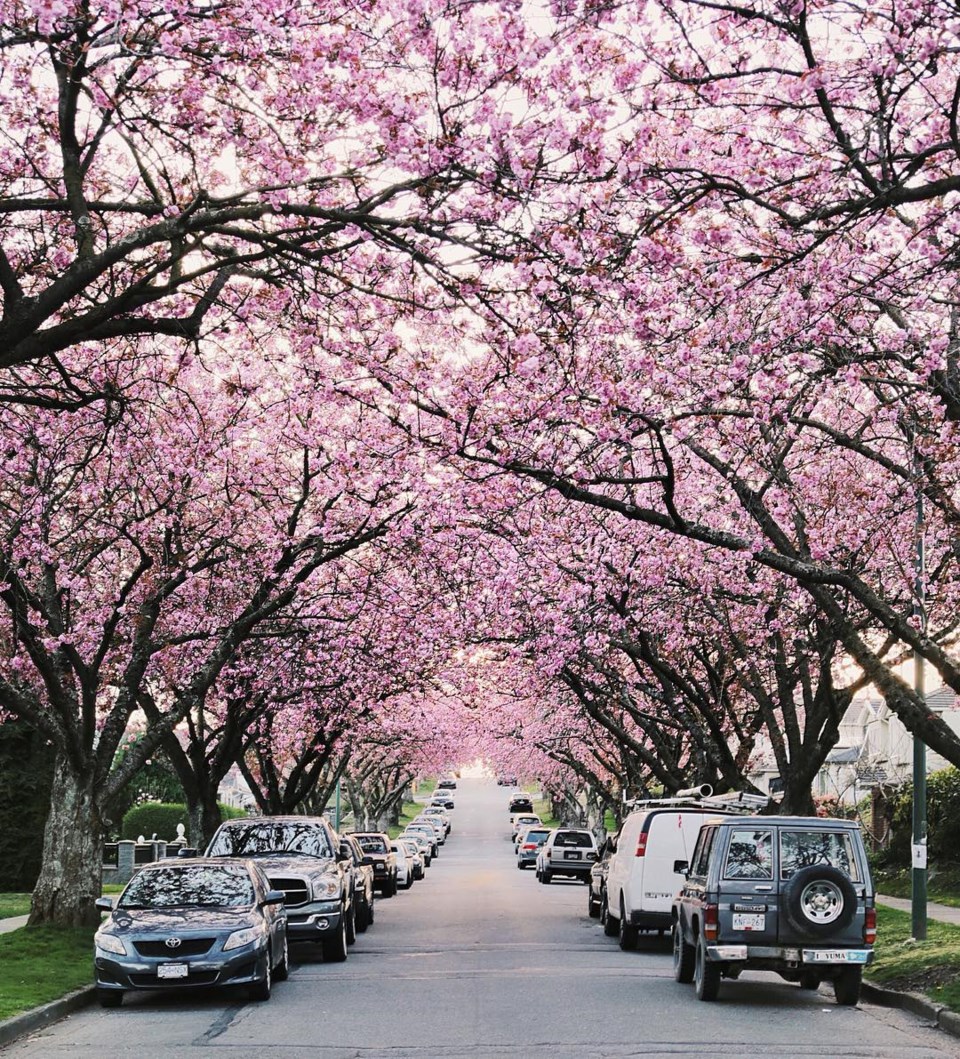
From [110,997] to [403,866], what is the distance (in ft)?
97.1

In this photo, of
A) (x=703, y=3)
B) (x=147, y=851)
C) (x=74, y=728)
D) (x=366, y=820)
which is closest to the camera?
(x=703, y=3)

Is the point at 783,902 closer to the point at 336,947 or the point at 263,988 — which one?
the point at 263,988

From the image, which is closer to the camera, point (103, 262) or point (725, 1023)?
point (103, 262)

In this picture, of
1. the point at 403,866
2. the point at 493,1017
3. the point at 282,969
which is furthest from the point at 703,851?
the point at 403,866

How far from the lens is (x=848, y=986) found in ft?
48.8

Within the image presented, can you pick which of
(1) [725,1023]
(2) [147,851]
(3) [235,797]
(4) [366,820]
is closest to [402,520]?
(1) [725,1023]

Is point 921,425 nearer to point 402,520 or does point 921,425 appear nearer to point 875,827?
point 402,520

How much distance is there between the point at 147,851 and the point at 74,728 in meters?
22.8

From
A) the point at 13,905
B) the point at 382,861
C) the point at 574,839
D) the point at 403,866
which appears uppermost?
the point at 574,839

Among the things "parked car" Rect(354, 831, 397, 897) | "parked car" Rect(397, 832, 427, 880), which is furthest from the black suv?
"parked car" Rect(397, 832, 427, 880)

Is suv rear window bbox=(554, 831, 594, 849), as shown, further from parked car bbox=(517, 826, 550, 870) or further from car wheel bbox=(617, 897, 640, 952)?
car wheel bbox=(617, 897, 640, 952)

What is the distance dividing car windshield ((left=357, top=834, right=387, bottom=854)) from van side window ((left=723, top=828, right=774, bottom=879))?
26.0m

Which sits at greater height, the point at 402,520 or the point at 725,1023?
the point at 402,520

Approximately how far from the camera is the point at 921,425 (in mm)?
15445
